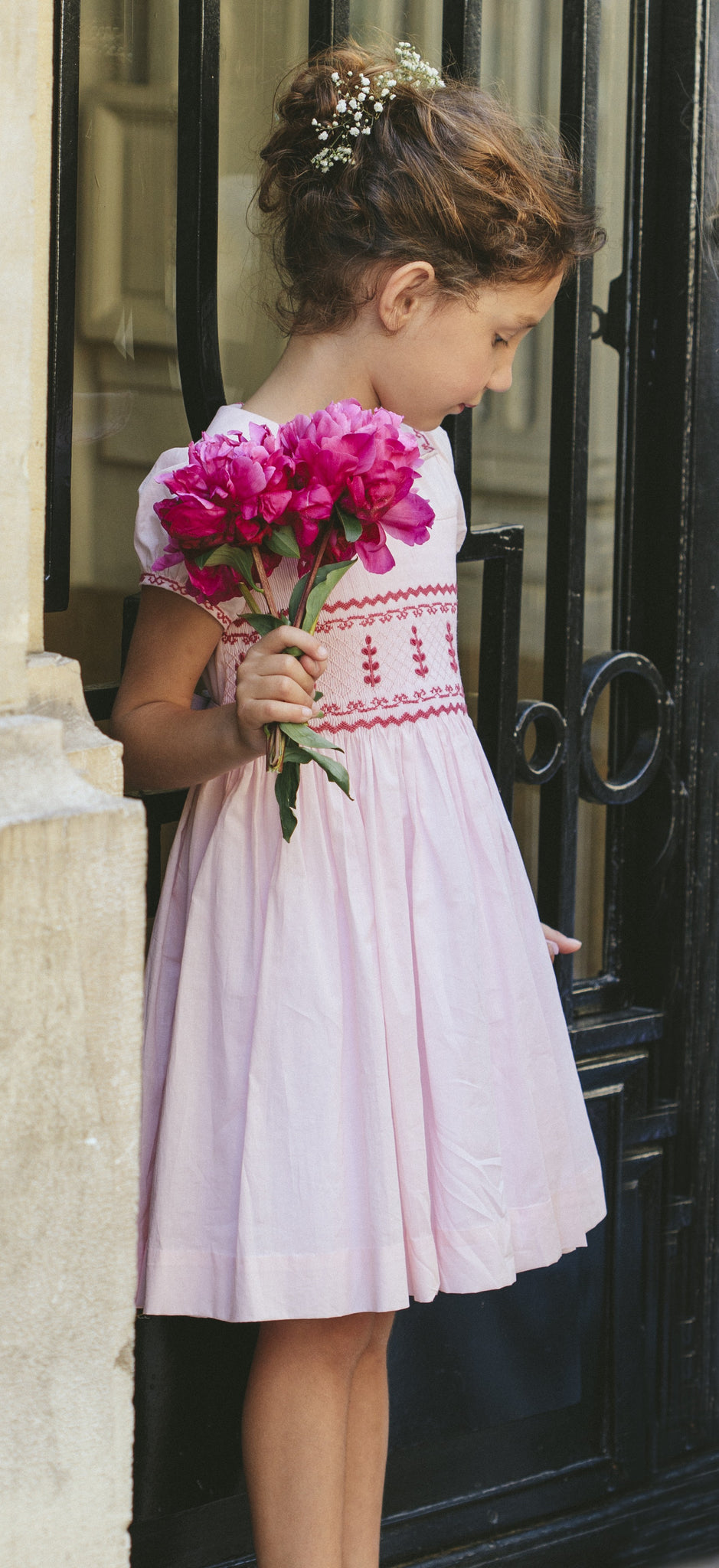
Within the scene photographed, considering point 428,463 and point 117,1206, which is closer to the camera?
point 117,1206

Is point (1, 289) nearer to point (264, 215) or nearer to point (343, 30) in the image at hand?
point (264, 215)

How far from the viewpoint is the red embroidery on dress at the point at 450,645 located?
162 centimetres

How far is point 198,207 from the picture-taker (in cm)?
165

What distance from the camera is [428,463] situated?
168 centimetres

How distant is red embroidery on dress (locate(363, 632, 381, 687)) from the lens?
1.53 m

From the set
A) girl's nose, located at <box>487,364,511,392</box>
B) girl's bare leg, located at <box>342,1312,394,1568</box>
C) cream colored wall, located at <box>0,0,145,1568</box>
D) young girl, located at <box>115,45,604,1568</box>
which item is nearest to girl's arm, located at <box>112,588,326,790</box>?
young girl, located at <box>115,45,604,1568</box>

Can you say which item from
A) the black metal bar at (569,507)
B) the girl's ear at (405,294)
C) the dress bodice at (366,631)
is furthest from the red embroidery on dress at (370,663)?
the black metal bar at (569,507)

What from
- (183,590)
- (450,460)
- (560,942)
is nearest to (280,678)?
(183,590)

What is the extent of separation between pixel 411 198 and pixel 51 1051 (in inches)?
37.6

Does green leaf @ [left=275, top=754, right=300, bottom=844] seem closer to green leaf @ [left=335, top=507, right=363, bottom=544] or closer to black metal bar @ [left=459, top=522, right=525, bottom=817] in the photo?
green leaf @ [left=335, top=507, right=363, bottom=544]

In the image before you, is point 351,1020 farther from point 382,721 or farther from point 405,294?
point 405,294

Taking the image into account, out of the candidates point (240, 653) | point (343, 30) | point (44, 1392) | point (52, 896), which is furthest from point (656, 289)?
point (44, 1392)

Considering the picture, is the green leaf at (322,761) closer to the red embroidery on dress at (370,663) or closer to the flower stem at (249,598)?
the flower stem at (249,598)

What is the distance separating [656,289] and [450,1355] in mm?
1482
